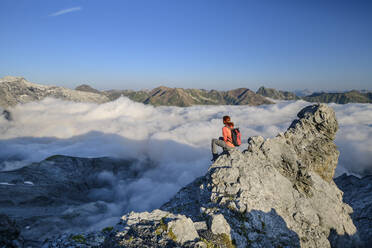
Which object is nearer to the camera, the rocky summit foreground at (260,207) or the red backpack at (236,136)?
the rocky summit foreground at (260,207)

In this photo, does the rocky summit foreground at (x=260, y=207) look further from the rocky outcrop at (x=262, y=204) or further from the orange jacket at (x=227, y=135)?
the orange jacket at (x=227, y=135)

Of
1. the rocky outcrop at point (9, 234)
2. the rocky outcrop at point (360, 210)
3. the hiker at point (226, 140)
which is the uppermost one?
the hiker at point (226, 140)

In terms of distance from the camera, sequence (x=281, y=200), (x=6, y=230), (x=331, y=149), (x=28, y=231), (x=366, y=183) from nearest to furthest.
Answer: (x=6, y=230) → (x=281, y=200) → (x=331, y=149) → (x=366, y=183) → (x=28, y=231)

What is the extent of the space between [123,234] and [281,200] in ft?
47.7

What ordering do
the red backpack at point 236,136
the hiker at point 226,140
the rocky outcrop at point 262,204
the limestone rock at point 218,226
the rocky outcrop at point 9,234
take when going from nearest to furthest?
the rocky outcrop at point 262,204 → the limestone rock at point 218,226 → the rocky outcrop at point 9,234 → the red backpack at point 236,136 → the hiker at point 226,140

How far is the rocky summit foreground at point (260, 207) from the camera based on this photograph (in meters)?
11.3

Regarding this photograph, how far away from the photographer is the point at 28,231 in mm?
153125

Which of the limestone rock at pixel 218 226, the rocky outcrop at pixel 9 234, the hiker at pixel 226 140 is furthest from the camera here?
the hiker at pixel 226 140

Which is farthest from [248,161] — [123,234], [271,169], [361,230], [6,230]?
[361,230]

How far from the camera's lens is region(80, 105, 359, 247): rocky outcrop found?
37.6 feet

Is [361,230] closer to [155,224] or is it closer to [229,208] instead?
[229,208]

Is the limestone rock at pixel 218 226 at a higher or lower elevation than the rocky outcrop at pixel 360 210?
higher

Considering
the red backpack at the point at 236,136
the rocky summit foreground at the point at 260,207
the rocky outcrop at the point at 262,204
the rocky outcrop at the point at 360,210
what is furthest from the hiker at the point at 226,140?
the rocky outcrop at the point at 360,210

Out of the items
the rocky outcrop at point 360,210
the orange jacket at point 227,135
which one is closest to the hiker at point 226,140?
the orange jacket at point 227,135
